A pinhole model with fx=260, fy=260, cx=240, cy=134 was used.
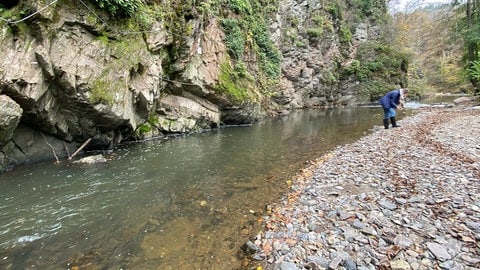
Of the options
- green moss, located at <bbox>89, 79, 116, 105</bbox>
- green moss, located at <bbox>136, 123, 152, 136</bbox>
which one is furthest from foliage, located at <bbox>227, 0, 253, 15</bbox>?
green moss, located at <bbox>89, 79, 116, 105</bbox>

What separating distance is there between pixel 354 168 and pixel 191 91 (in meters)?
12.6

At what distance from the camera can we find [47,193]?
23.9ft

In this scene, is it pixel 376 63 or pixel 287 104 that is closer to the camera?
pixel 287 104

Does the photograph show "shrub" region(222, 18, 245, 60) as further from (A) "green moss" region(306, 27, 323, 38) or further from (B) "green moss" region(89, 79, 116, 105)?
(A) "green moss" region(306, 27, 323, 38)

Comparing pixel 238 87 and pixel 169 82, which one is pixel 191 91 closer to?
pixel 169 82

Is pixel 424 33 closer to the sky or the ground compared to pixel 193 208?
closer to the sky

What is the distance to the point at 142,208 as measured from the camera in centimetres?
629

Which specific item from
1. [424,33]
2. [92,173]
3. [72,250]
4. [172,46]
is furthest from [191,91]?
[424,33]

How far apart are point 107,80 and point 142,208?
6920 mm

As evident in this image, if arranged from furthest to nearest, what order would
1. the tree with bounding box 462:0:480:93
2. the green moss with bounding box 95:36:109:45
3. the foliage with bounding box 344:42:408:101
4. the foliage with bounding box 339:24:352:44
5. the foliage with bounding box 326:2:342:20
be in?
the foliage with bounding box 339:24:352:44 < the foliage with bounding box 344:42:408:101 < the foliage with bounding box 326:2:342:20 < the tree with bounding box 462:0:480:93 < the green moss with bounding box 95:36:109:45

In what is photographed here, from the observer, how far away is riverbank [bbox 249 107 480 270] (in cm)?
358

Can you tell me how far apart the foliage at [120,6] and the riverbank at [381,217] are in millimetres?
10213

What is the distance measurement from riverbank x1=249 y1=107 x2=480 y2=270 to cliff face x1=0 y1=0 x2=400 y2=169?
28.8ft

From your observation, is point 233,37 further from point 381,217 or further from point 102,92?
point 381,217
